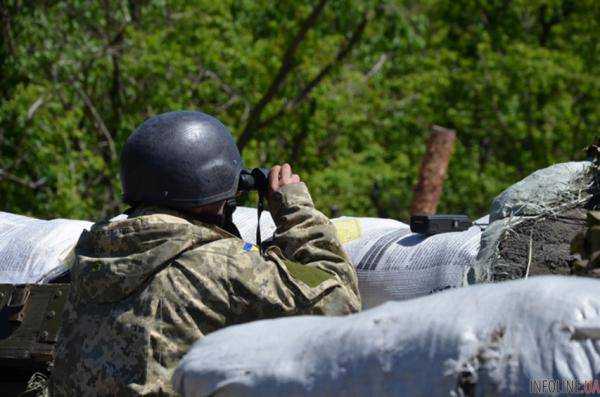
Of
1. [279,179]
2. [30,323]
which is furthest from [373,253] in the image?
[30,323]

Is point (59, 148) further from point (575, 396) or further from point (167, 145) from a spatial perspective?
point (575, 396)

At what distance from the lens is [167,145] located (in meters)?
3.55

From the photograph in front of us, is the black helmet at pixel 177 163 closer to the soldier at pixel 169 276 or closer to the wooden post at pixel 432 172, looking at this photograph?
the soldier at pixel 169 276

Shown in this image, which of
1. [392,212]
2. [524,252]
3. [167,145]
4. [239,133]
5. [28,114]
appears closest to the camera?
[167,145]

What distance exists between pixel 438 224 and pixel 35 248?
66.3 inches

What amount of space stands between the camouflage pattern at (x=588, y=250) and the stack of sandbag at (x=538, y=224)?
1.99 feet

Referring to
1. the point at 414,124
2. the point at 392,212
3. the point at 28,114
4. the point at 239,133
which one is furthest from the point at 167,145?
the point at 414,124

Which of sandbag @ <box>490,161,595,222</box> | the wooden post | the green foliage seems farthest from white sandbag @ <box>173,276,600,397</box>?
the green foliage

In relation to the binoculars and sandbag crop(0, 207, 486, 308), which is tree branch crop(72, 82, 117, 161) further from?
the binoculars

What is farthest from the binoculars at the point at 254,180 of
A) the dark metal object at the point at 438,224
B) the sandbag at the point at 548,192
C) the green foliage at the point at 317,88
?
the green foliage at the point at 317,88

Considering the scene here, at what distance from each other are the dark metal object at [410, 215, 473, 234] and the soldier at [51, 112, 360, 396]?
1.00m

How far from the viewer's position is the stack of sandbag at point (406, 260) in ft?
14.0

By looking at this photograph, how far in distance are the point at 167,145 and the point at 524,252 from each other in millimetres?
1138

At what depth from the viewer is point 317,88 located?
47.9 feet
